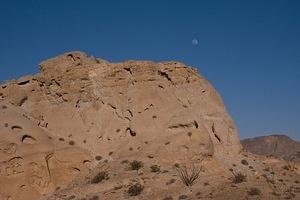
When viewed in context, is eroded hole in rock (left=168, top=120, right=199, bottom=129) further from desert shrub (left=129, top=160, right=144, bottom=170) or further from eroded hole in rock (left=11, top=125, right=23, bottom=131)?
eroded hole in rock (left=11, top=125, right=23, bottom=131)

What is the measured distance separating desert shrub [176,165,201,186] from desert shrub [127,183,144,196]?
8.99 ft

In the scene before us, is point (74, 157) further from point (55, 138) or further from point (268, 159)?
point (268, 159)

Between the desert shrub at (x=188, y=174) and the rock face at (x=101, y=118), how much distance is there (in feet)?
3.75

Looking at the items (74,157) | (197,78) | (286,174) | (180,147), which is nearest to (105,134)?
(74,157)

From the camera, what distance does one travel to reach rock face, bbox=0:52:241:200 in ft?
106

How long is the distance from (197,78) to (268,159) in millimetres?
10759

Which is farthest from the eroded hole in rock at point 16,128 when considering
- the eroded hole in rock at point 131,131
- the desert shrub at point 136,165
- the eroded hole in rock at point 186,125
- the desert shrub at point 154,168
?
the eroded hole in rock at point 186,125

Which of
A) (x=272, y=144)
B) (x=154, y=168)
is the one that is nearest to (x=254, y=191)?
(x=154, y=168)

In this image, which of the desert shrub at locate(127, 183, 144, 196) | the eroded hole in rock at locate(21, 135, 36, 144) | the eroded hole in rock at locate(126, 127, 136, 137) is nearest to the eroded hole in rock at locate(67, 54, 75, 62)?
the eroded hole in rock at locate(126, 127, 136, 137)

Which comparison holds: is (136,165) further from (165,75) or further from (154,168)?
(165,75)

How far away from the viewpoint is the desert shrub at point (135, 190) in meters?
28.3

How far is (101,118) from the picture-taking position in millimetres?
36312

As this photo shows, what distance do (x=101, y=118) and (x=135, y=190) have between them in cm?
922

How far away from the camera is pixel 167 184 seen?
96.9ft
